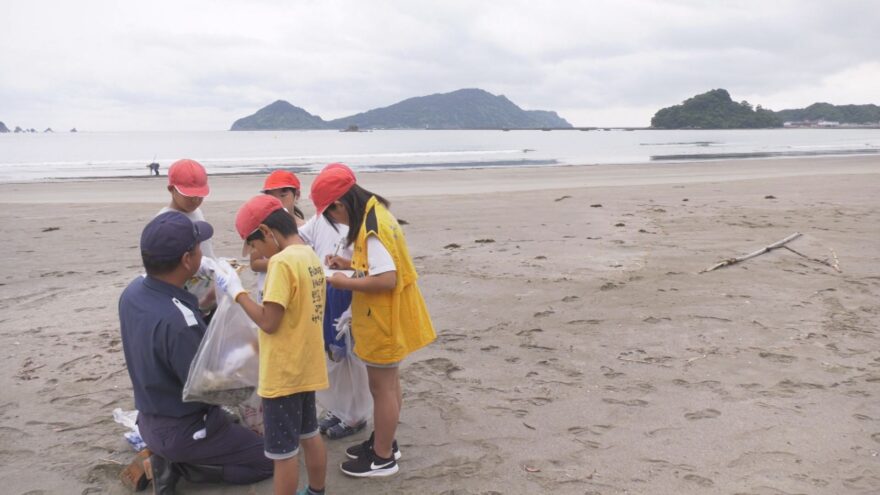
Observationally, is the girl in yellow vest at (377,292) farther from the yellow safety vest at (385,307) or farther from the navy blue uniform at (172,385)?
the navy blue uniform at (172,385)

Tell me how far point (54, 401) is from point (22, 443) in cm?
57

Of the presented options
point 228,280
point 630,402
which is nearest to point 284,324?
point 228,280

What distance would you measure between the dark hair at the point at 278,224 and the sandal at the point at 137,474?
134cm

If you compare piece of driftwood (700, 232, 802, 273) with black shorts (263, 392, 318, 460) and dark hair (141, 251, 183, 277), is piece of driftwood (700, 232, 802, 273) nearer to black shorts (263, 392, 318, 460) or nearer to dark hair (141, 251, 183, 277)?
black shorts (263, 392, 318, 460)

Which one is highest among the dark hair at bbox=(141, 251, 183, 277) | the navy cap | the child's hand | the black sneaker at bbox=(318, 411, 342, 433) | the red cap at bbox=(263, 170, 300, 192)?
the red cap at bbox=(263, 170, 300, 192)

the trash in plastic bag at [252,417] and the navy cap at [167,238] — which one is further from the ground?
the navy cap at [167,238]

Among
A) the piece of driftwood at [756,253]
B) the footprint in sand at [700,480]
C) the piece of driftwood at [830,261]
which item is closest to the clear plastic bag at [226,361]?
the footprint in sand at [700,480]

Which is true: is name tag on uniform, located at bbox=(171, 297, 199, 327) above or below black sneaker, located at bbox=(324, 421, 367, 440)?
above

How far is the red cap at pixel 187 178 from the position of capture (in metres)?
3.97

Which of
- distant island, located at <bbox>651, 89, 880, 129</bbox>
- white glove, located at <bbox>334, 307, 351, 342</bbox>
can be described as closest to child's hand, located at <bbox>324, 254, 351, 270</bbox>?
white glove, located at <bbox>334, 307, 351, 342</bbox>

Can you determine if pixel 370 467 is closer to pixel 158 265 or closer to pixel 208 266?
pixel 208 266

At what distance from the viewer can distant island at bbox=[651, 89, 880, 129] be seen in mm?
137000

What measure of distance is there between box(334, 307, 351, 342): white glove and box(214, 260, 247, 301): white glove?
2.59 ft

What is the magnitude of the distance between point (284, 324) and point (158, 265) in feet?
2.41
